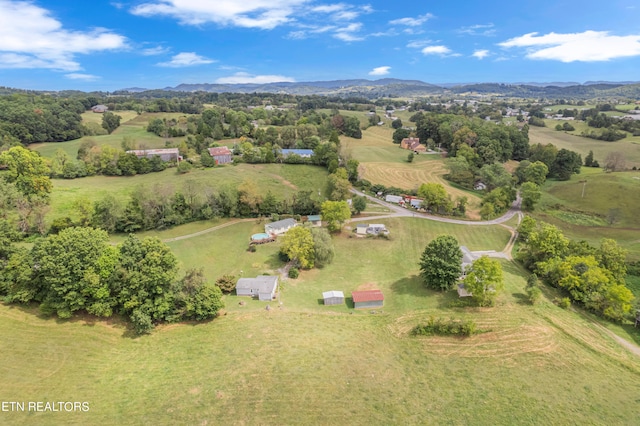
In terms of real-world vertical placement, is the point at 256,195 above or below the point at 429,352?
above

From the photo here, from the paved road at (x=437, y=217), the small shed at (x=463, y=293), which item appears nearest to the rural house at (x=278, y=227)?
the paved road at (x=437, y=217)

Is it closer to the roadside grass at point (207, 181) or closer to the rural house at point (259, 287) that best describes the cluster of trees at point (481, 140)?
the roadside grass at point (207, 181)

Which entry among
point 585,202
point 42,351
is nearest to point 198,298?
point 42,351

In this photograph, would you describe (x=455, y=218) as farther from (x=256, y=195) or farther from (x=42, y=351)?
(x=42, y=351)

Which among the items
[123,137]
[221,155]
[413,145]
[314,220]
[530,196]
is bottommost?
[314,220]

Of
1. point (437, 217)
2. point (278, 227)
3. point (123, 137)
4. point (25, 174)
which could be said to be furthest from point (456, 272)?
point (123, 137)

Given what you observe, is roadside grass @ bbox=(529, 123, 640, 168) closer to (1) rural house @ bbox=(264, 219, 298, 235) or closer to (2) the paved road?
(2) the paved road

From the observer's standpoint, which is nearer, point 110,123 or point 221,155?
point 221,155

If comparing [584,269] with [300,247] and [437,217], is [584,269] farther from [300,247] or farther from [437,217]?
[300,247]
